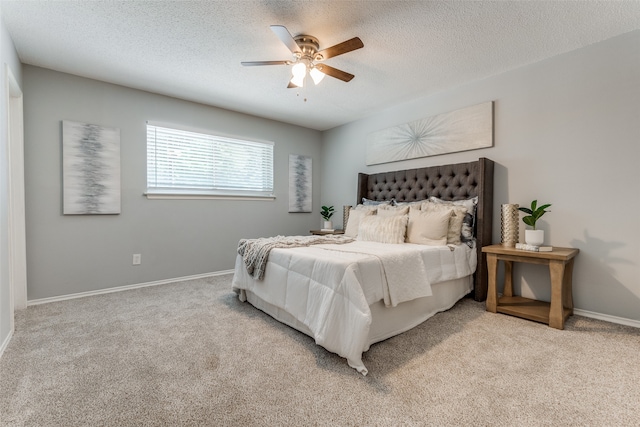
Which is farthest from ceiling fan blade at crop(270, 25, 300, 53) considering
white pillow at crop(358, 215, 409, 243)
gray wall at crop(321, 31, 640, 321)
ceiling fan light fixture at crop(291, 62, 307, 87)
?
gray wall at crop(321, 31, 640, 321)

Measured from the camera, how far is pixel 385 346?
195 centimetres

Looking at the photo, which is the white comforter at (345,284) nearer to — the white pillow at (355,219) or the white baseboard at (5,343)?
the white pillow at (355,219)

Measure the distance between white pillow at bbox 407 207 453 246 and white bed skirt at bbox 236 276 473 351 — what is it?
0.41 meters

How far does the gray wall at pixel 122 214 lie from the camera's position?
2.87 metres

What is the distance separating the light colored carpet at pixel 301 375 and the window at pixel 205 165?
5.95ft

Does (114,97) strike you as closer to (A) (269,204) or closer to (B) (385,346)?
(A) (269,204)

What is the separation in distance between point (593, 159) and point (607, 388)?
1.90 meters

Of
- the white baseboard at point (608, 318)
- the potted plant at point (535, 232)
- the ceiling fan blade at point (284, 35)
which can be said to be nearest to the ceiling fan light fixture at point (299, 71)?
the ceiling fan blade at point (284, 35)

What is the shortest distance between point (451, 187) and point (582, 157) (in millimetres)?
1130

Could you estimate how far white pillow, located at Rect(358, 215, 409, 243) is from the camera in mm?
2934

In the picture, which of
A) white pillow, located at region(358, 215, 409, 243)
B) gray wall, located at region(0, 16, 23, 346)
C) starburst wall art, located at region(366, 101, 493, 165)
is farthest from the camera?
starburst wall art, located at region(366, 101, 493, 165)

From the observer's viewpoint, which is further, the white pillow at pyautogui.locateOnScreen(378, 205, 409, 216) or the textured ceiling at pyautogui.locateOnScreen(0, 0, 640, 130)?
the white pillow at pyautogui.locateOnScreen(378, 205, 409, 216)

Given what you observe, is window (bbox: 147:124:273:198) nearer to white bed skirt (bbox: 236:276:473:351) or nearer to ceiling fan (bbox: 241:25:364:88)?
white bed skirt (bbox: 236:276:473:351)

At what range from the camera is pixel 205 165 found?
396 cm
